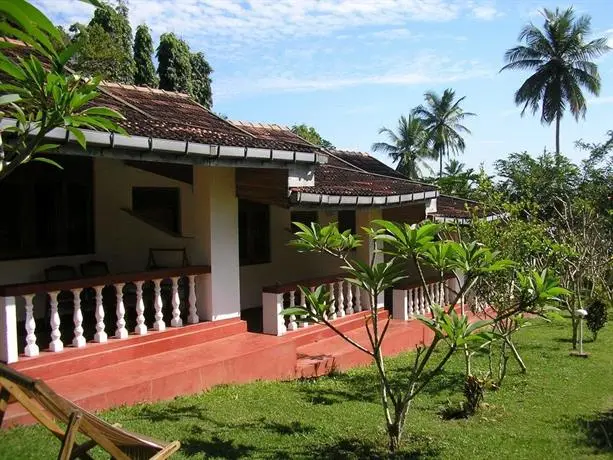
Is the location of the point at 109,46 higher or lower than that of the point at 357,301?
higher

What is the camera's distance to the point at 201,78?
3114 cm

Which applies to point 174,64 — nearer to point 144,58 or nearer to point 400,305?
point 144,58

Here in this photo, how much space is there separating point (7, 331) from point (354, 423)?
11.1 feet

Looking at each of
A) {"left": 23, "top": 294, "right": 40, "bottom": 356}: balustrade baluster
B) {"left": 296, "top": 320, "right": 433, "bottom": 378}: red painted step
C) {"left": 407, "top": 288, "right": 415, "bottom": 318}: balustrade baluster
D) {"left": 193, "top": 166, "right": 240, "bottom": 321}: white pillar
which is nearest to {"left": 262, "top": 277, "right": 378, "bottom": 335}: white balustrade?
{"left": 296, "top": 320, "right": 433, "bottom": 378}: red painted step

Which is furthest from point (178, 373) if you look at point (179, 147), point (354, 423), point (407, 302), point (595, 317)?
point (595, 317)

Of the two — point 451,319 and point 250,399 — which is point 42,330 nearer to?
point 250,399

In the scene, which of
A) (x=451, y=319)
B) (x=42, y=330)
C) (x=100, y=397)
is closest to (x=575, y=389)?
(x=451, y=319)

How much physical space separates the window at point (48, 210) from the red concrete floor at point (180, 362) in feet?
7.46

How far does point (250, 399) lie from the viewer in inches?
241

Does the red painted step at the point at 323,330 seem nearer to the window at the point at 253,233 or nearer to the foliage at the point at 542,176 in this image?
the window at the point at 253,233

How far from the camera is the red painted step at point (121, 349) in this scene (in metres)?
5.65

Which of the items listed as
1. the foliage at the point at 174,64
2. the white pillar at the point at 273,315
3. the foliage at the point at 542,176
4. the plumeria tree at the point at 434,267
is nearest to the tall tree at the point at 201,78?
the foliage at the point at 174,64

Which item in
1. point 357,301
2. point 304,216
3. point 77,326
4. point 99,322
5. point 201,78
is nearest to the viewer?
point 77,326

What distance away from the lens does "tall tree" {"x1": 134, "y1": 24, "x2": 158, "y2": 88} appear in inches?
1083
